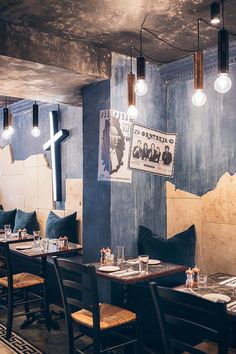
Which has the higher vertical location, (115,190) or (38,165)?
(38,165)

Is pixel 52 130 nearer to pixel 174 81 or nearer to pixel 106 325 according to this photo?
pixel 174 81

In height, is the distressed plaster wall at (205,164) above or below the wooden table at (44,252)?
above

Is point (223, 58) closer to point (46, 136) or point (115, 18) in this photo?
point (115, 18)

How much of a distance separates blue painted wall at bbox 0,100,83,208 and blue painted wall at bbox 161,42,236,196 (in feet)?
6.00

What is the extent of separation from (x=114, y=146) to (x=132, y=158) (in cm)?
32

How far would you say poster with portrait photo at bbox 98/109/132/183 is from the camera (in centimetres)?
429

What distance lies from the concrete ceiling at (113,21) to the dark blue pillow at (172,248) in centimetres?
194

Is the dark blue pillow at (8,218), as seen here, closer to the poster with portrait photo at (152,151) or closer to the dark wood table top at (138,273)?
the poster with portrait photo at (152,151)

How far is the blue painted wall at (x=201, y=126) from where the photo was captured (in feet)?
13.8

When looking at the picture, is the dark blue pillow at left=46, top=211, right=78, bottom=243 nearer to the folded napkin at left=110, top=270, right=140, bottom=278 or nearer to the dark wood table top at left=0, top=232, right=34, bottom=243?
the dark wood table top at left=0, top=232, right=34, bottom=243

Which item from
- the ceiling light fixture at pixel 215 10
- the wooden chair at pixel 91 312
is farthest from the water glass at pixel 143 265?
the ceiling light fixture at pixel 215 10

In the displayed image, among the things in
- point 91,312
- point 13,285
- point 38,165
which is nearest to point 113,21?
point 91,312

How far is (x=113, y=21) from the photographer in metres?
3.53

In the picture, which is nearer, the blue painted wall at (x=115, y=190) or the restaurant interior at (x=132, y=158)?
the restaurant interior at (x=132, y=158)
